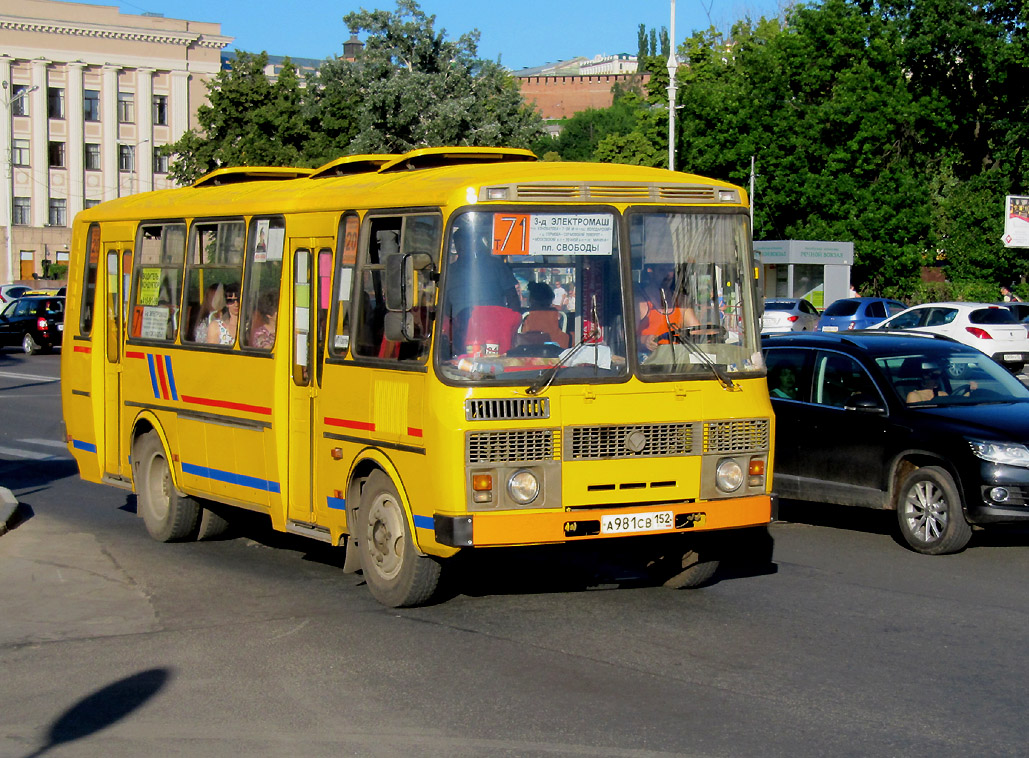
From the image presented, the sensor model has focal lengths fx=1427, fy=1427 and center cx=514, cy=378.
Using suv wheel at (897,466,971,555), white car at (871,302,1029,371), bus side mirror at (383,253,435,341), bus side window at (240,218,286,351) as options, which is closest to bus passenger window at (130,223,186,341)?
bus side window at (240,218,286,351)

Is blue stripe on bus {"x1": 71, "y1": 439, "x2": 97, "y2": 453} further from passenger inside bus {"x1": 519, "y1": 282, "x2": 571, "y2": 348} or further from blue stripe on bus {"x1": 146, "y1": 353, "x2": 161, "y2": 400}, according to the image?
passenger inside bus {"x1": 519, "y1": 282, "x2": 571, "y2": 348}

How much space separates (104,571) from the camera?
982 cm

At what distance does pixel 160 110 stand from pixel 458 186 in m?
88.5

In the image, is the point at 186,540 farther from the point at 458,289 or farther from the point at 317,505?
the point at 458,289

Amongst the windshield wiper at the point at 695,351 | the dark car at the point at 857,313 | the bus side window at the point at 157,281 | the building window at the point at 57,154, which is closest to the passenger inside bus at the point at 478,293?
the windshield wiper at the point at 695,351

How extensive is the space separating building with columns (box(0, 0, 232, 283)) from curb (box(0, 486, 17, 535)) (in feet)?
252

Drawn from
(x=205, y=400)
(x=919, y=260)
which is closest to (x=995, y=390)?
(x=205, y=400)

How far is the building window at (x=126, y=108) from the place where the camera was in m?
90.0

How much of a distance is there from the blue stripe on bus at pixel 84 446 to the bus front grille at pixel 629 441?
5.85 metres

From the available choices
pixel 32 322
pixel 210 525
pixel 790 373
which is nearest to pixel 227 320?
pixel 210 525

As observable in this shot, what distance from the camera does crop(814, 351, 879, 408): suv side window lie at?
1110 centimetres

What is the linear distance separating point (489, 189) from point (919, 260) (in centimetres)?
5325

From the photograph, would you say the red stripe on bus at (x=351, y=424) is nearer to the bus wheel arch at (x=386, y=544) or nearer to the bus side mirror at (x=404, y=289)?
the bus wheel arch at (x=386, y=544)

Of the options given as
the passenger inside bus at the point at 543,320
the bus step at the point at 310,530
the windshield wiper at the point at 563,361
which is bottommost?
the bus step at the point at 310,530
